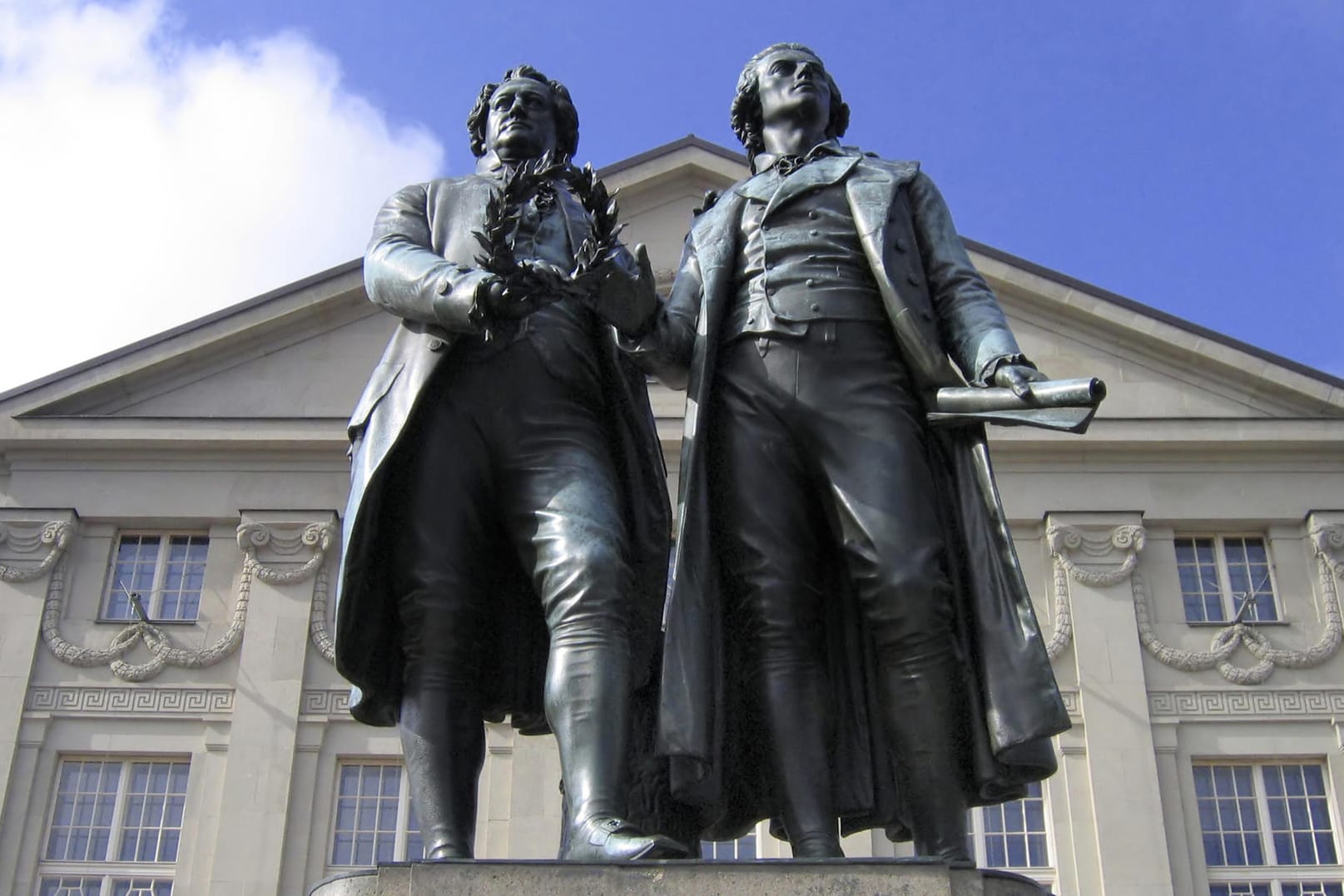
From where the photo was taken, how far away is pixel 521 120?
19.3 feet

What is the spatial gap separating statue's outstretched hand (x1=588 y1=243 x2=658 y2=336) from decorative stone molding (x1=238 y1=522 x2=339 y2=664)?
17.5 meters

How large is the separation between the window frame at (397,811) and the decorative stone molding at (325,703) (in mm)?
565

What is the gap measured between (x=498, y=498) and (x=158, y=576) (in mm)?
18673

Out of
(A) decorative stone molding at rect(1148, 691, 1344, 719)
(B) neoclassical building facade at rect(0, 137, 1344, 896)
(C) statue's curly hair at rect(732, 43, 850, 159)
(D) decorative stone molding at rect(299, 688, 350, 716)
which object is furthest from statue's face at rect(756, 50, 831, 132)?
(A) decorative stone molding at rect(1148, 691, 1344, 719)

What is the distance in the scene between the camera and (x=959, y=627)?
5254 mm

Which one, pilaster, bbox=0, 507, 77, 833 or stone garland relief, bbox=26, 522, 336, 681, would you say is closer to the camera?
pilaster, bbox=0, 507, 77, 833

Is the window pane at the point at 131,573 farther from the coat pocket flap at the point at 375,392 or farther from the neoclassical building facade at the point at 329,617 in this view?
the coat pocket flap at the point at 375,392

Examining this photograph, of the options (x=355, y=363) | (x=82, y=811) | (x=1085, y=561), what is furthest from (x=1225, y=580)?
(x=82, y=811)

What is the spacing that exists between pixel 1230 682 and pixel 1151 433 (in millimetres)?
3360

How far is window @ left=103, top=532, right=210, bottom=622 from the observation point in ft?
74.4

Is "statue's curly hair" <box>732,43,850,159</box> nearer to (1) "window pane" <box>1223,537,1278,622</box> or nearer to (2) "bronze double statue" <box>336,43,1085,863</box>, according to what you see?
(2) "bronze double statue" <box>336,43,1085,863</box>

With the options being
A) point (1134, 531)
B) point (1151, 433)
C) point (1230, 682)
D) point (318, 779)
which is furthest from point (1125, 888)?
point (318, 779)

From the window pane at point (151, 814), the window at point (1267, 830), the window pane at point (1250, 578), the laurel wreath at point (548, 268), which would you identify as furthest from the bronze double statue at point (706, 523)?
the window pane at point (1250, 578)

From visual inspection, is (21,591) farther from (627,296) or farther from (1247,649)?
(627,296)
